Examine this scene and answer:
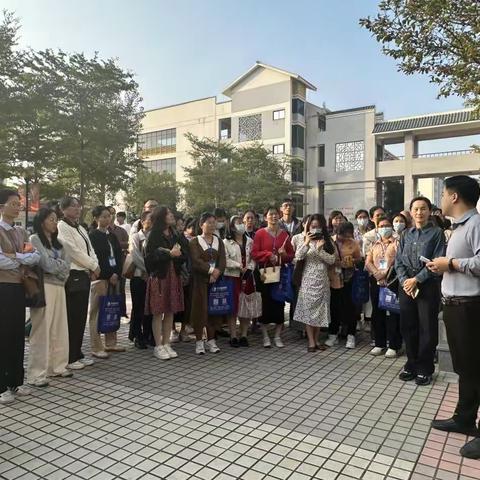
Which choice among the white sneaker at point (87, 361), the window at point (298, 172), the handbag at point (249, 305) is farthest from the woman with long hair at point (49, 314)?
the window at point (298, 172)

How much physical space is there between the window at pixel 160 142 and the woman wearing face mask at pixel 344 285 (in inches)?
1560

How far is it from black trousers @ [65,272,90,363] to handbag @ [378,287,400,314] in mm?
3473

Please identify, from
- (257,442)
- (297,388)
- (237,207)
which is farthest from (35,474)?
(237,207)

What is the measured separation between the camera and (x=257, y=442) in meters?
3.20

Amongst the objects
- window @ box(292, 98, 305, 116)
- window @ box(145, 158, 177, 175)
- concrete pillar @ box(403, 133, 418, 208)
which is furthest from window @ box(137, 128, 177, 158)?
concrete pillar @ box(403, 133, 418, 208)

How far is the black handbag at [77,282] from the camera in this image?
4.70 metres

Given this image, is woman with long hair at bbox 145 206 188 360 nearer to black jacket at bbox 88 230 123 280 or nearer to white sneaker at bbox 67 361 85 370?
black jacket at bbox 88 230 123 280

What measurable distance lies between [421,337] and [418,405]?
31.5 inches

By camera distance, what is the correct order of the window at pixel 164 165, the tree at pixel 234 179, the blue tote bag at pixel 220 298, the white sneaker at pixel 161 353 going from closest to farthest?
the white sneaker at pixel 161 353 → the blue tote bag at pixel 220 298 → the tree at pixel 234 179 → the window at pixel 164 165

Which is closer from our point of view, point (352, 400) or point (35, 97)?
point (352, 400)

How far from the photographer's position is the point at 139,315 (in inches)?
228

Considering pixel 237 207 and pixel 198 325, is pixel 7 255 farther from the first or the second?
pixel 237 207

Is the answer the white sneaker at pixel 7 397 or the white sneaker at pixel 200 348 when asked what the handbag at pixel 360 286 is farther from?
the white sneaker at pixel 7 397

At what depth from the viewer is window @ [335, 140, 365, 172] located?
110ft
